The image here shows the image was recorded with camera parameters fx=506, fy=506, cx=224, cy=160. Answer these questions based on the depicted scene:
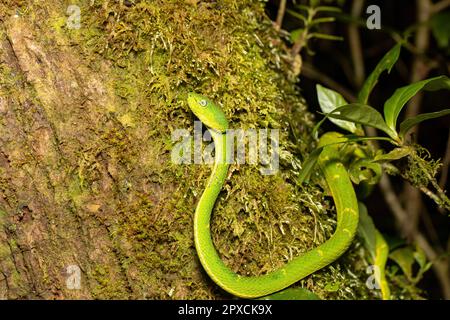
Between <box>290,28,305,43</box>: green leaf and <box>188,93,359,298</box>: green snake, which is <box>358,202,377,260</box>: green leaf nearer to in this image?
<box>188,93,359,298</box>: green snake

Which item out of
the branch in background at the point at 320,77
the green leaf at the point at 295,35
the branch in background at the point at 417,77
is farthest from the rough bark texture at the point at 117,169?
the branch in background at the point at 417,77

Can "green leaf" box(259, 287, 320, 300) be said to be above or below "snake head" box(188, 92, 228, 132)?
below

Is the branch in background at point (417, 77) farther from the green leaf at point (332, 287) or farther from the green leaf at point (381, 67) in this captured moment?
the green leaf at point (332, 287)

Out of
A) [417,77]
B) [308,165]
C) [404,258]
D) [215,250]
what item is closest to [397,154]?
[308,165]

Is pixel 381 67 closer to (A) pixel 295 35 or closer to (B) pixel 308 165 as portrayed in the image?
(B) pixel 308 165

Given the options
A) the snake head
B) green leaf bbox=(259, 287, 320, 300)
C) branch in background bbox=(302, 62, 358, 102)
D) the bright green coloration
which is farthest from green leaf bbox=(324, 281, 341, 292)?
branch in background bbox=(302, 62, 358, 102)

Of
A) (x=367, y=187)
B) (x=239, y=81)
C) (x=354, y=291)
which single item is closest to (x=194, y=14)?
(x=239, y=81)

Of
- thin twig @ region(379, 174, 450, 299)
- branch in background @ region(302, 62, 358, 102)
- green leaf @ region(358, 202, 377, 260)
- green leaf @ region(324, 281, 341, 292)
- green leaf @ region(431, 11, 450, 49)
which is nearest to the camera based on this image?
green leaf @ region(324, 281, 341, 292)

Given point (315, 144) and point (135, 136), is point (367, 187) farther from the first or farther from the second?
point (135, 136)
